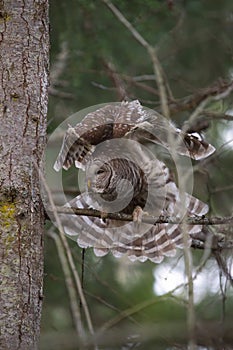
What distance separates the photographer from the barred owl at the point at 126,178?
3.78 m

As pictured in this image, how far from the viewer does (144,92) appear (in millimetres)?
5234

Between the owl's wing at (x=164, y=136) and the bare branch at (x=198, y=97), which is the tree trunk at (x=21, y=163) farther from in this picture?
the bare branch at (x=198, y=97)

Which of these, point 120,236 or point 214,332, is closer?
point 214,332

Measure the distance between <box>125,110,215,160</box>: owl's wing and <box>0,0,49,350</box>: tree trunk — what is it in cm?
77

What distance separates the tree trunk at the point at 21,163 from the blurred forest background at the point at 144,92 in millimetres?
1054

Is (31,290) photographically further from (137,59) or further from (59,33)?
(137,59)

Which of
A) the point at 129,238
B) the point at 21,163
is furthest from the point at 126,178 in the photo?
the point at 21,163

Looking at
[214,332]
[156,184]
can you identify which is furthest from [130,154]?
[214,332]

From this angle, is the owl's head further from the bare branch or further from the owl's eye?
the bare branch

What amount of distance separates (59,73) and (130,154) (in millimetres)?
1051

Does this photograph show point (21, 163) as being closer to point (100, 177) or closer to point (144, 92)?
point (100, 177)

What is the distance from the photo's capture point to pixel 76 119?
14.6 feet

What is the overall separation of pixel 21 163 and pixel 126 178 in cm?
156

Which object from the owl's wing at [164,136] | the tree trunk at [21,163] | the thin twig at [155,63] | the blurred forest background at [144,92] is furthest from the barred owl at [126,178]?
the thin twig at [155,63]
